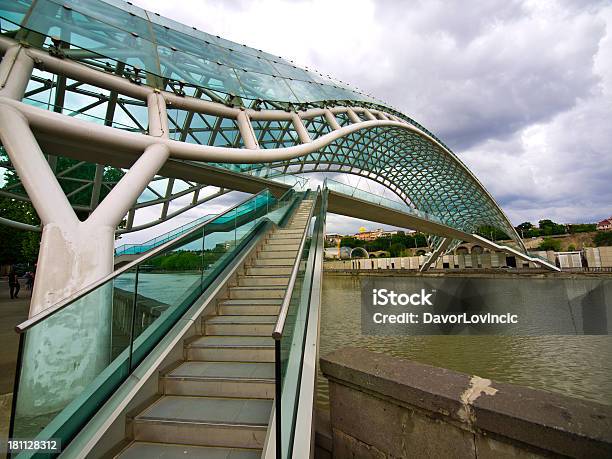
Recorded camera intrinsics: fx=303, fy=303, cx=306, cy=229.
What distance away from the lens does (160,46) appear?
1127cm

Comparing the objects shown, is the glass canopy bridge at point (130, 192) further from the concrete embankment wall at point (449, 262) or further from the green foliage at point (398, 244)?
the green foliage at point (398, 244)

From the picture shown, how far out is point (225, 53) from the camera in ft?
48.6

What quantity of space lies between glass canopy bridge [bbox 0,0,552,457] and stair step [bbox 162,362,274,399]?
29 mm

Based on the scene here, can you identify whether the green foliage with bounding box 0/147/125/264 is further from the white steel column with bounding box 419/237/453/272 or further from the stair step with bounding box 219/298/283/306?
the white steel column with bounding box 419/237/453/272

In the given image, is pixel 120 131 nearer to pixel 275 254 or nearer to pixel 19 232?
pixel 275 254

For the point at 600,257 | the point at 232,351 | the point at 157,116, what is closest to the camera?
the point at 232,351

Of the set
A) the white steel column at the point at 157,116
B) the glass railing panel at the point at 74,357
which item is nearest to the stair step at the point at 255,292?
the glass railing panel at the point at 74,357

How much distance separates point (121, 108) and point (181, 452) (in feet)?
57.0

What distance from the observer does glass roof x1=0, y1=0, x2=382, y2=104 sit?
8.60 meters

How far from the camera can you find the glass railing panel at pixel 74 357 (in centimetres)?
236

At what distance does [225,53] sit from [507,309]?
2149 cm

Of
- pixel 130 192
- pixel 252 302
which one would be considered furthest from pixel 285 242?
pixel 130 192

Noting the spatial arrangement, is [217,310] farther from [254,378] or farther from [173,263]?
[254,378]

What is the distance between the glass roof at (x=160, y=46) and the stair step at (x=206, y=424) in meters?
10.1
